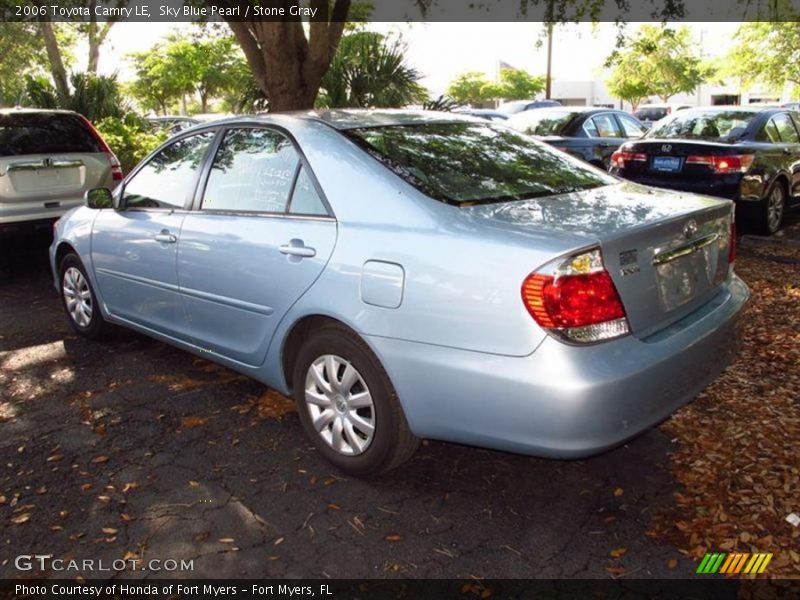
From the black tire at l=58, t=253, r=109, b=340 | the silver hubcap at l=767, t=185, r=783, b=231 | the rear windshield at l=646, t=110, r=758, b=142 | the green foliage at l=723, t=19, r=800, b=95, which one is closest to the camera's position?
the black tire at l=58, t=253, r=109, b=340

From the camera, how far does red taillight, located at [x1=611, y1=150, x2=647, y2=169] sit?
8.12m

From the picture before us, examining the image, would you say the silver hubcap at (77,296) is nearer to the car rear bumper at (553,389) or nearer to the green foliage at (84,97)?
the car rear bumper at (553,389)

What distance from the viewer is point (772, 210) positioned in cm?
816

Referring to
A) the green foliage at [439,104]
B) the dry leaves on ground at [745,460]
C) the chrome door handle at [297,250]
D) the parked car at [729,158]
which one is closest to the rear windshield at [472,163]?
the chrome door handle at [297,250]

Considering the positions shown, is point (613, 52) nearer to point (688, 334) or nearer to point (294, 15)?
point (294, 15)

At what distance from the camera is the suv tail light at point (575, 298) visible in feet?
8.20

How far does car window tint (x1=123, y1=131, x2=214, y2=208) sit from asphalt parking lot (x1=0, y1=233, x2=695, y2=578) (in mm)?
1196

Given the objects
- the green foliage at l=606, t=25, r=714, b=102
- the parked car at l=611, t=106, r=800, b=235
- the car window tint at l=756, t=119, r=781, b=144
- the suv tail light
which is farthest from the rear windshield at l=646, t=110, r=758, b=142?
the green foliage at l=606, t=25, r=714, b=102

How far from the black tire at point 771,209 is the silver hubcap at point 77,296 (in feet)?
23.0

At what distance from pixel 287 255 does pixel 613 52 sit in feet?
23.0

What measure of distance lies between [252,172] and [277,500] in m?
1.71
